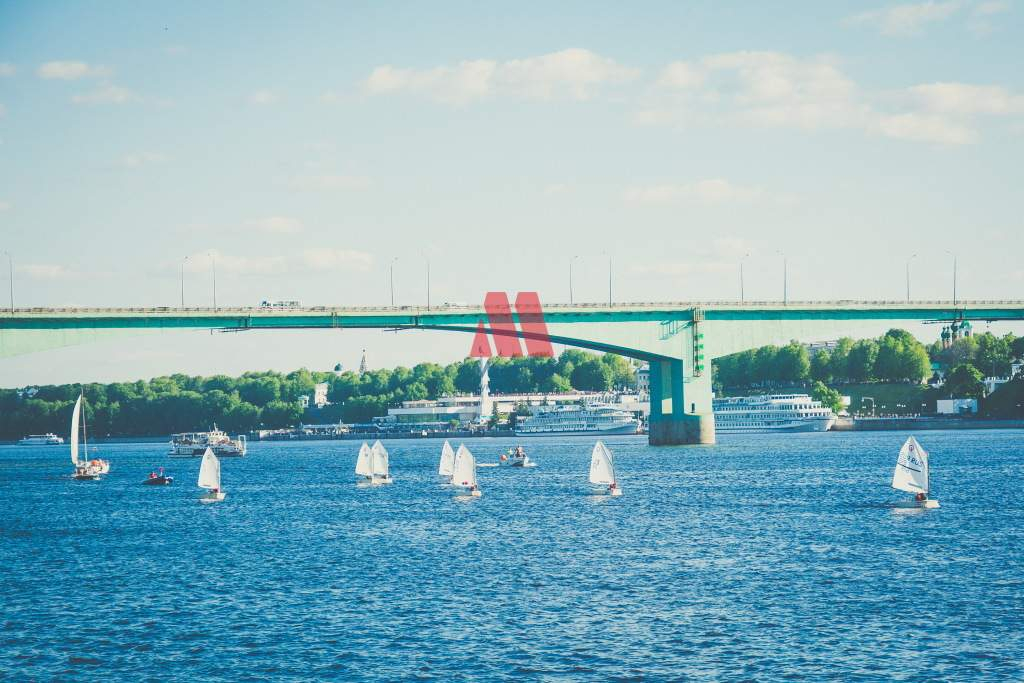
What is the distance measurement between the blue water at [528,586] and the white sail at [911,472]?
67.7 inches

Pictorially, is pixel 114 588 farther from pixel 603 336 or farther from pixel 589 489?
pixel 603 336

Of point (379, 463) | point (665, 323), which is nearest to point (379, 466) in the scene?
point (379, 463)

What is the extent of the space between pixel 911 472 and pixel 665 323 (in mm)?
68091

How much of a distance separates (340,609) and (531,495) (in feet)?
142

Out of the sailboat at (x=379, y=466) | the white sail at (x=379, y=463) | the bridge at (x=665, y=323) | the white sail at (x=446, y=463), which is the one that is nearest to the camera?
the white sail at (x=446, y=463)

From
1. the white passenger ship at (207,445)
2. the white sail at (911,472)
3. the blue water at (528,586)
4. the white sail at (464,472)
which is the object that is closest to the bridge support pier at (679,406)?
the blue water at (528,586)

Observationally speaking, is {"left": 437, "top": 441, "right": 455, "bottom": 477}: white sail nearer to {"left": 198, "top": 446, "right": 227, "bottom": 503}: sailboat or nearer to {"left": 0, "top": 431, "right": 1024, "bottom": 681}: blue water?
{"left": 0, "top": 431, "right": 1024, "bottom": 681}: blue water

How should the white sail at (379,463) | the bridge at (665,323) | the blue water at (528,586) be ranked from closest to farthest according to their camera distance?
the blue water at (528,586)
the white sail at (379,463)
the bridge at (665,323)

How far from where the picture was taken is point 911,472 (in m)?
74.3

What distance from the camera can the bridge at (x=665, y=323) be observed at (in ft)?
427

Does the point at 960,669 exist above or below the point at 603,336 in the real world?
below

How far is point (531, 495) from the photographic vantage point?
3499 inches

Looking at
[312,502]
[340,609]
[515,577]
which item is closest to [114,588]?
[340,609]

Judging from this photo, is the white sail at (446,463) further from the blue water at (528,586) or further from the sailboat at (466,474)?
the blue water at (528,586)
